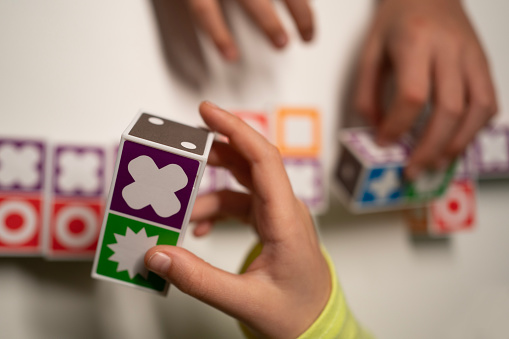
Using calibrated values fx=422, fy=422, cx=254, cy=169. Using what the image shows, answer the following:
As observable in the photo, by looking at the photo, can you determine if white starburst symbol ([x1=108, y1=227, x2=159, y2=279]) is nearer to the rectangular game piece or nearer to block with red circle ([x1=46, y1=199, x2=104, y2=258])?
block with red circle ([x1=46, y1=199, x2=104, y2=258])

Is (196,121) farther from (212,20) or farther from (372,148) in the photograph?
(372,148)

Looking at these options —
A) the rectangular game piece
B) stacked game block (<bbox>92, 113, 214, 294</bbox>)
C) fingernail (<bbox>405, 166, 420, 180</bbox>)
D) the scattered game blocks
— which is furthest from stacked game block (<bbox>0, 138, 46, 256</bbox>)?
the rectangular game piece

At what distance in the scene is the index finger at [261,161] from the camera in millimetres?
516

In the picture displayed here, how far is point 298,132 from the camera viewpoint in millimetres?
854

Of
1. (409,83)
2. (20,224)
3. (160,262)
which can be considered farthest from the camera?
(409,83)

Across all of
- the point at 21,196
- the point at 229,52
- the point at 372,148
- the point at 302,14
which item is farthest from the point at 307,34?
the point at 21,196

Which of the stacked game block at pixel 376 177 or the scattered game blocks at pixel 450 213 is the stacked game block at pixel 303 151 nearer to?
the stacked game block at pixel 376 177

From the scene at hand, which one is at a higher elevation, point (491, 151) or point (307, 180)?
point (491, 151)

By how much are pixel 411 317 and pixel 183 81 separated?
2.34 feet

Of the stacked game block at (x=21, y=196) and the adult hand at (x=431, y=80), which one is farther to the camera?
the adult hand at (x=431, y=80)

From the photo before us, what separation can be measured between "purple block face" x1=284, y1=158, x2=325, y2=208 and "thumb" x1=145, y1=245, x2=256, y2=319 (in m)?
0.37

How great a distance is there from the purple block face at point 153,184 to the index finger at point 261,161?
3.4 inches

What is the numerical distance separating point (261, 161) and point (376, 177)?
38 centimetres

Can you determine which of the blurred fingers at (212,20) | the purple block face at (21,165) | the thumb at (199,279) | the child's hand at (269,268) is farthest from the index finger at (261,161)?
the purple block face at (21,165)
